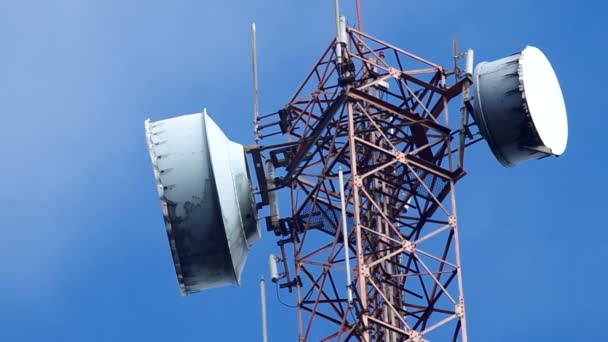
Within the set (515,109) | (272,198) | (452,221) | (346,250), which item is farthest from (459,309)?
(272,198)

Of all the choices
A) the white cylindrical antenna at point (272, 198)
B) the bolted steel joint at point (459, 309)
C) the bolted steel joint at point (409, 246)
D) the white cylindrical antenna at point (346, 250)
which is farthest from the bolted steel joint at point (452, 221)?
the white cylindrical antenna at point (272, 198)

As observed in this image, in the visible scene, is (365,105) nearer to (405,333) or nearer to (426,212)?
(426,212)

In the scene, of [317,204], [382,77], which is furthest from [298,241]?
[382,77]

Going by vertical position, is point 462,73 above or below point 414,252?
above

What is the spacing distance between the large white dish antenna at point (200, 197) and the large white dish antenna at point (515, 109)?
797 centimetres

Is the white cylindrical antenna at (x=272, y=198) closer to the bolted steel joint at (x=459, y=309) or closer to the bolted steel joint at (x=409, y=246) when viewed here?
the bolted steel joint at (x=409, y=246)

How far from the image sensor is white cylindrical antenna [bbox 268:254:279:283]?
232ft

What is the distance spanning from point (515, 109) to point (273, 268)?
31.1ft

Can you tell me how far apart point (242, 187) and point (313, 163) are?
258 centimetres

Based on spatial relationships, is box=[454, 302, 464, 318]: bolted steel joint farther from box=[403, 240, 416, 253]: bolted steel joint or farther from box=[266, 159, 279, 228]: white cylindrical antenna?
box=[266, 159, 279, 228]: white cylindrical antenna

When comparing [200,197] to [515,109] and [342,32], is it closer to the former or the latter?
[342,32]

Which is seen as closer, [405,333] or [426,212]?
[405,333]

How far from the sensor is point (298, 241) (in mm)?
71188

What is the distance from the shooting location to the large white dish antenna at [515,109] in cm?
6825
